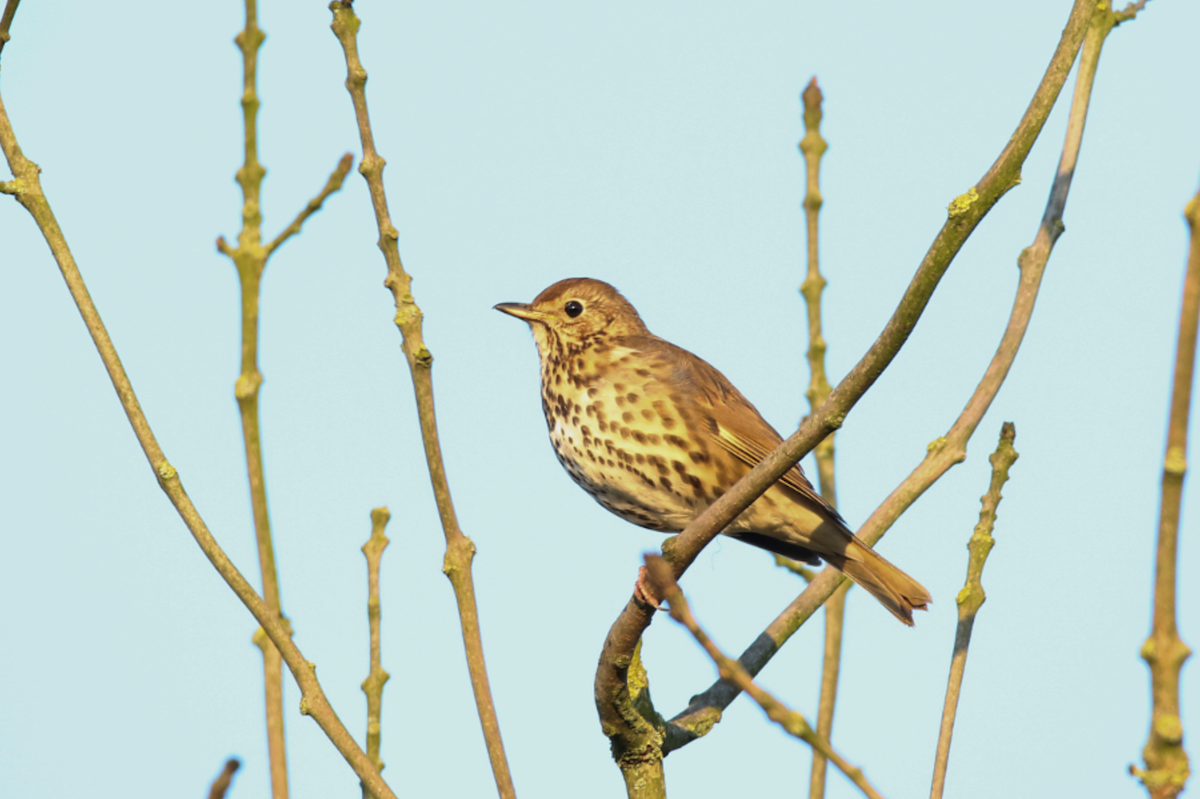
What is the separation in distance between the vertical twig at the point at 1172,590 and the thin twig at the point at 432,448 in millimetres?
1908

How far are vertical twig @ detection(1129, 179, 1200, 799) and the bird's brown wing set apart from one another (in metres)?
3.57

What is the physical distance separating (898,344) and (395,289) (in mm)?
1385

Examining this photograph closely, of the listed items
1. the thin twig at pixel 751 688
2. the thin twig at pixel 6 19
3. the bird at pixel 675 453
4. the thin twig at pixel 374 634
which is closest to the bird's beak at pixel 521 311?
the bird at pixel 675 453

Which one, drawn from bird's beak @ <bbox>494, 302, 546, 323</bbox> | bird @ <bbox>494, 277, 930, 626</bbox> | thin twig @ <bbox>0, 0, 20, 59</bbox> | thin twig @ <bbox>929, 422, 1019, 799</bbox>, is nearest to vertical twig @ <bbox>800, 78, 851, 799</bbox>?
bird @ <bbox>494, 277, 930, 626</bbox>

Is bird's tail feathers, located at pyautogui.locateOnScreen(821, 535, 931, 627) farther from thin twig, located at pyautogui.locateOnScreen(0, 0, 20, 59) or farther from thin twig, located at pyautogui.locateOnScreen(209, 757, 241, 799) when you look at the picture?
thin twig, located at pyautogui.locateOnScreen(209, 757, 241, 799)

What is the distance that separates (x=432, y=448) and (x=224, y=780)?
1.52m

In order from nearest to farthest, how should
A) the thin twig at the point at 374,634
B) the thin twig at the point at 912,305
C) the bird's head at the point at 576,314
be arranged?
the thin twig at the point at 912,305 < the thin twig at the point at 374,634 < the bird's head at the point at 576,314

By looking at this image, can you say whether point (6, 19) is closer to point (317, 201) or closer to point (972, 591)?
point (317, 201)

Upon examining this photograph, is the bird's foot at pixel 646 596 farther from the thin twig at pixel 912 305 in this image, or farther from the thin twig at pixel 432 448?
the thin twig at pixel 432 448

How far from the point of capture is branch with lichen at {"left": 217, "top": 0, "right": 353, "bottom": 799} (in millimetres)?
3135

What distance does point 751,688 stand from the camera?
2031mm

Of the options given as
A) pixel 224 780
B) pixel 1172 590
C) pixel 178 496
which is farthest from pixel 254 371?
pixel 1172 590

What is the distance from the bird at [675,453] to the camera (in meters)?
5.32

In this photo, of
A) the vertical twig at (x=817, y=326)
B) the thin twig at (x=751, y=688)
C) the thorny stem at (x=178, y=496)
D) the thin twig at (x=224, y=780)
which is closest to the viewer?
the thin twig at (x=224, y=780)
